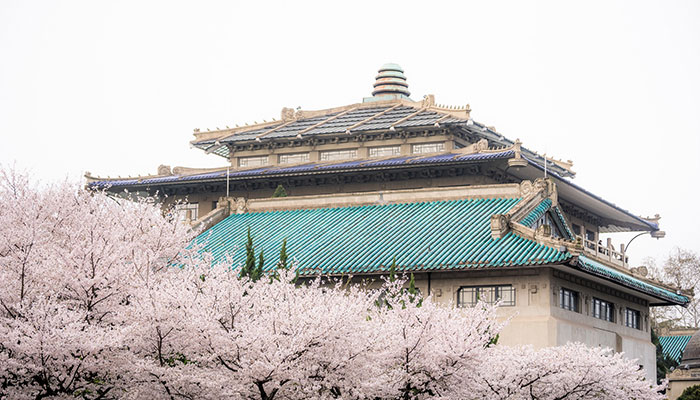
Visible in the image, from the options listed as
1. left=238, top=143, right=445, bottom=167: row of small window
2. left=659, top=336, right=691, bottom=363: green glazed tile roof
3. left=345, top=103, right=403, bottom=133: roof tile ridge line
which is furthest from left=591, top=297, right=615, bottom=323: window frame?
left=659, top=336, right=691, bottom=363: green glazed tile roof

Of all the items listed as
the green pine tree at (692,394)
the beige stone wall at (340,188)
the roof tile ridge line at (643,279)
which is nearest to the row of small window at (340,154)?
the beige stone wall at (340,188)

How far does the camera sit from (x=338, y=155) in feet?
217

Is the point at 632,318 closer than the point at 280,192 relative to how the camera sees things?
Yes

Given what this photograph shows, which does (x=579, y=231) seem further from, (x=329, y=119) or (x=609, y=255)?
(x=329, y=119)

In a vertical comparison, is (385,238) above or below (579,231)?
below

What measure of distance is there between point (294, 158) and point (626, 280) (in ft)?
82.2

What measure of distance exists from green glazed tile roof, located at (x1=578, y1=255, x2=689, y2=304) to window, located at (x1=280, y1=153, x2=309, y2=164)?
22.3m

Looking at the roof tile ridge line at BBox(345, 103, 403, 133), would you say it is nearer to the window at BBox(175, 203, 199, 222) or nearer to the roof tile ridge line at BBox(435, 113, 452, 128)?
the roof tile ridge line at BBox(435, 113, 452, 128)

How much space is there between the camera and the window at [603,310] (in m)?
49.8

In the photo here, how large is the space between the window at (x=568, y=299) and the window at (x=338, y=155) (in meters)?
21.7

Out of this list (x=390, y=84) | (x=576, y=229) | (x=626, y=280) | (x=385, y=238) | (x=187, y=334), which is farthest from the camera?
(x=390, y=84)

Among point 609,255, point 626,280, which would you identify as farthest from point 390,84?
point 626,280

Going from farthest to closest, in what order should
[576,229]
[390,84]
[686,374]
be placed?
[390,84] → [686,374] → [576,229]

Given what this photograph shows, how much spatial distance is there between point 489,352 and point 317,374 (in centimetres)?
840
